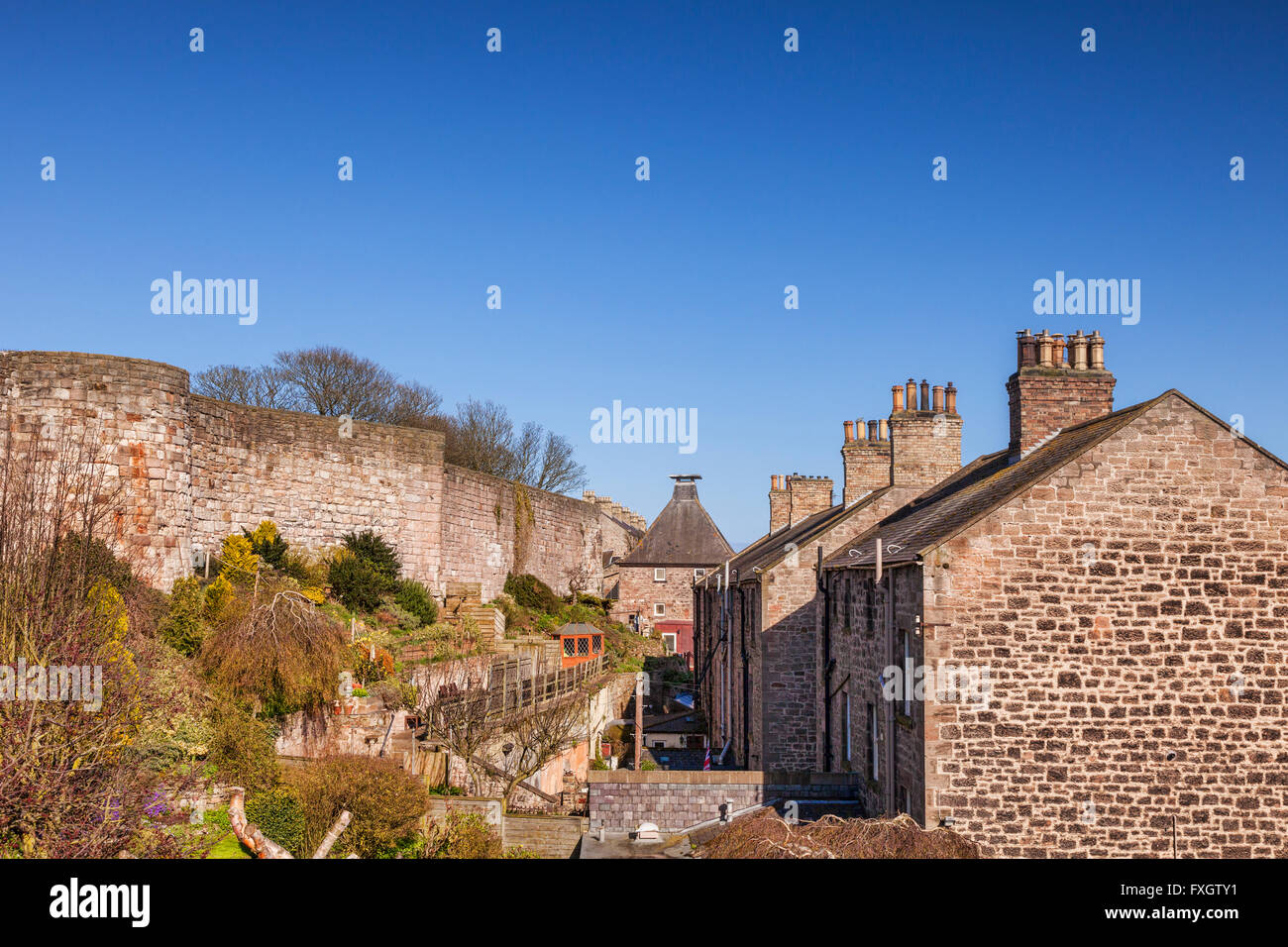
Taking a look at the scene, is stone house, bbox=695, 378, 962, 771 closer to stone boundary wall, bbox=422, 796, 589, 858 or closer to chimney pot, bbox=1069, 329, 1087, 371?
stone boundary wall, bbox=422, 796, 589, 858

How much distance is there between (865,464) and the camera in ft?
78.6

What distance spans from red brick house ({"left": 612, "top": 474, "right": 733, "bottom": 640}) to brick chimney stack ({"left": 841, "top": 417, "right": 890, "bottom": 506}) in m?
24.9

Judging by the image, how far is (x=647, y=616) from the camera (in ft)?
161

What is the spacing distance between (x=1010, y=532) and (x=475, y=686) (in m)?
14.1

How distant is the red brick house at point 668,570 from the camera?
161 ft

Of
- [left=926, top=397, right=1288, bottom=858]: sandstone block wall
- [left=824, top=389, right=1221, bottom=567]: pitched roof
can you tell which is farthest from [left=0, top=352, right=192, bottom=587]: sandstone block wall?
[left=926, top=397, right=1288, bottom=858]: sandstone block wall

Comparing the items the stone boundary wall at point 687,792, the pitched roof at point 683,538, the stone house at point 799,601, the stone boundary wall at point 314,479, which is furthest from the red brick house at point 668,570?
the stone boundary wall at point 687,792

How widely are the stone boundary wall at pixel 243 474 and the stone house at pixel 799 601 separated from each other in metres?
10.1

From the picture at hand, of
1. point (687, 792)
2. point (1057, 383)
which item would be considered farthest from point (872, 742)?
point (1057, 383)

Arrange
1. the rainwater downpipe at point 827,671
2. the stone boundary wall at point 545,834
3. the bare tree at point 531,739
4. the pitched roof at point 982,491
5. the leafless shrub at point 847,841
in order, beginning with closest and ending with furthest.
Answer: the leafless shrub at point 847,841 → the pitched roof at point 982,491 → the stone boundary wall at point 545,834 → the rainwater downpipe at point 827,671 → the bare tree at point 531,739

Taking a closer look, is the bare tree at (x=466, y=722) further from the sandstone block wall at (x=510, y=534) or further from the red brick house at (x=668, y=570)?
the red brick house at (x=668, y=570)

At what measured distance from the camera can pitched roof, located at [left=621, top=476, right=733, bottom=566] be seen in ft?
163
